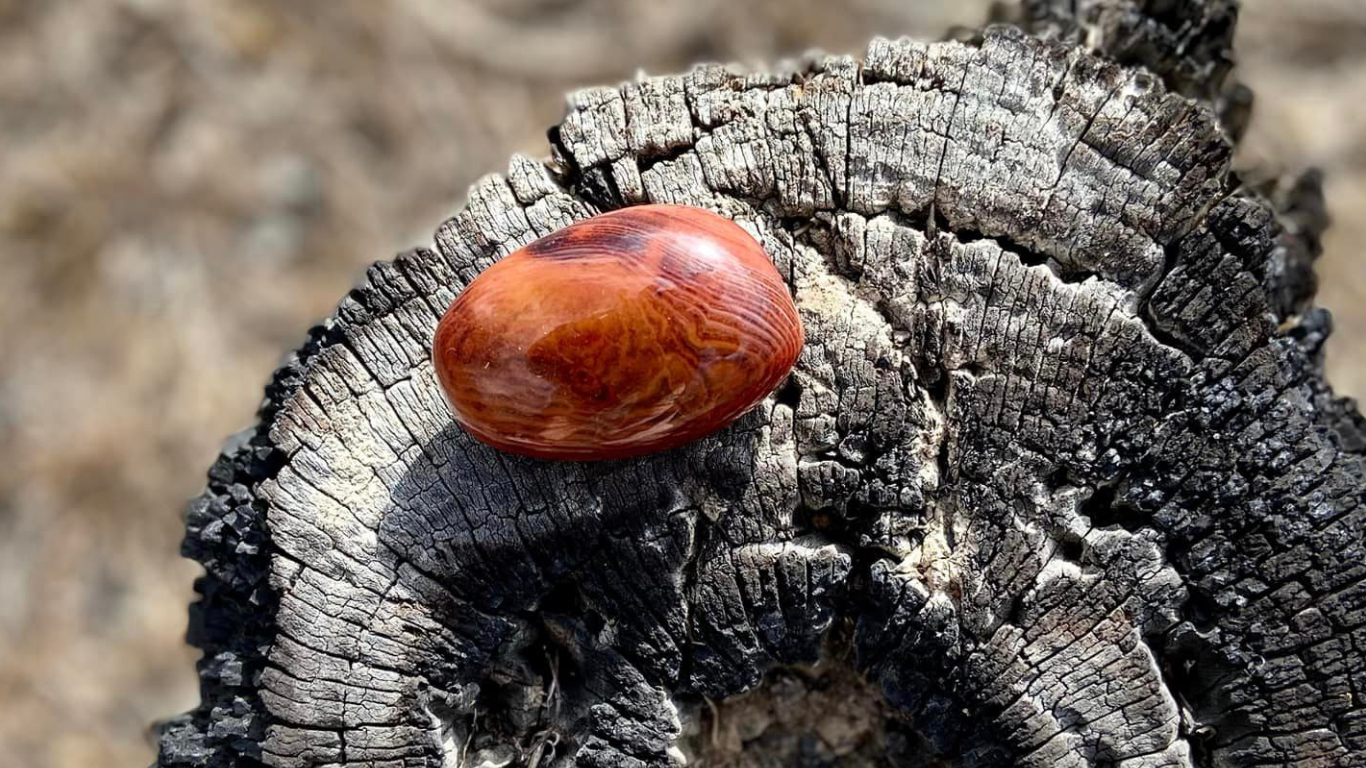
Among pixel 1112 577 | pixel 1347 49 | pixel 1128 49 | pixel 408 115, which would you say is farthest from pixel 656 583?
pixel 1347 49

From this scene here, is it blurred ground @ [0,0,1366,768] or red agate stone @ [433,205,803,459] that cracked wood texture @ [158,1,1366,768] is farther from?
blurred ground @ [0,0,1366,768]

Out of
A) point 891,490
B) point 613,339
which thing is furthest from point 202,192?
point 891,490

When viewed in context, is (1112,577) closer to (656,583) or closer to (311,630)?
(656,583)

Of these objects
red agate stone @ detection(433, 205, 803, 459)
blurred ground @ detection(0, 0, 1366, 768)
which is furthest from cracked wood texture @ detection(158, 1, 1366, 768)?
blurred ground @ detection(0, 0, 1366, 768)

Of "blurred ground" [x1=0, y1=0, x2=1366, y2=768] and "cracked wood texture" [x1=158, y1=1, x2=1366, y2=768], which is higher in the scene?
"blurred ground" [x1=0, y1=0, x2=1366, y2=768]

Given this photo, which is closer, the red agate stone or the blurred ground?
the red agate stone

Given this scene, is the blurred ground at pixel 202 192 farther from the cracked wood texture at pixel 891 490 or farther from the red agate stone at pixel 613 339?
the red agate stone at pixel 613 339
